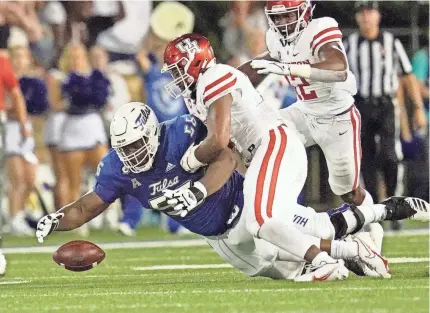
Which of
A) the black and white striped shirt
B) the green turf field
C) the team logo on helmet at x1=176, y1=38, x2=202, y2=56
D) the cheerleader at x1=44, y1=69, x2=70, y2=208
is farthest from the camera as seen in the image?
the cheerleader at x1=44, y1=69, x2=70, y2=208

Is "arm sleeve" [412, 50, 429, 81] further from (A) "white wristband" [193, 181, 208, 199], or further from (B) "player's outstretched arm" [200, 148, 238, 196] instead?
(A) "white wristband" [193, 181, 208, 199]

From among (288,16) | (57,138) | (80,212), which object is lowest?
(57,138)

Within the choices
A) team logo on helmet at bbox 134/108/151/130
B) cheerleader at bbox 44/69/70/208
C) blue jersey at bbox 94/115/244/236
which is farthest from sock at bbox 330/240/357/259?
cheerleader at bbox 44/69/70/208

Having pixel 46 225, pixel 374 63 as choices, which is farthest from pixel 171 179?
pixel 374 63

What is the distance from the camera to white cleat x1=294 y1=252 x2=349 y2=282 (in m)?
6.55

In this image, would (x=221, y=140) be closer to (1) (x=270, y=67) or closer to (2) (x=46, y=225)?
(1) (x=270, y=67)

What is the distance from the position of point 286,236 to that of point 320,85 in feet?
5.04

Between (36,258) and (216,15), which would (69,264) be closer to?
(36,258)

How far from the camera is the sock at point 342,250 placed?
22.0 ft

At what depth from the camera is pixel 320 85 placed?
7836 mm

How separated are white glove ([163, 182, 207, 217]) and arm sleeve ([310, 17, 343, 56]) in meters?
1.38

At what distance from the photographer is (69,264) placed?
22.5ft

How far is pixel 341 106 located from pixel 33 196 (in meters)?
5.48

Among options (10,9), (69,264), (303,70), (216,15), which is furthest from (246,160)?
(216,15)
